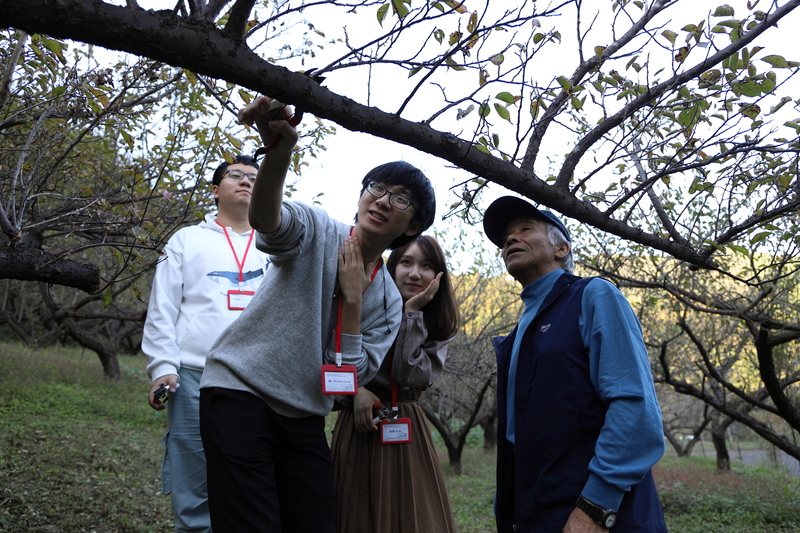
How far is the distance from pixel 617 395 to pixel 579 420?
142 millimetres

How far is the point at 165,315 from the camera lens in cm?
308

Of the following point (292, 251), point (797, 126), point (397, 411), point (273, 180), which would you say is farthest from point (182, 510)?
point (797, 126)

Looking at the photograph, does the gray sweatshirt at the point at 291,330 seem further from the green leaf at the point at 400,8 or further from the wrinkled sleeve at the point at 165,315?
the wrinkled sleeve at the point at 165,315

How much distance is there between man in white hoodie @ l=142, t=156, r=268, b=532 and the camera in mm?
2861

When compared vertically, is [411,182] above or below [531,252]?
above

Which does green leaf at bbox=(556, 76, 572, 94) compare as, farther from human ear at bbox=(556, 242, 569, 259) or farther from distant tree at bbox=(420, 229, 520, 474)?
distant tree at bbox=(420, 229, 520, 474)

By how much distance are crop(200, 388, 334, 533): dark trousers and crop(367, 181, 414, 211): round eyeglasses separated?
82 centimetres

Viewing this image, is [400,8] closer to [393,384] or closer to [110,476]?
[393,384]

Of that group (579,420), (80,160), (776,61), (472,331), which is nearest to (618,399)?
(579,420)

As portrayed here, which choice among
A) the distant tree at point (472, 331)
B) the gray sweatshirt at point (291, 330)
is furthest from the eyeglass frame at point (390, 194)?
the distant tree at point (472, 331)

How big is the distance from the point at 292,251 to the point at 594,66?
154cm

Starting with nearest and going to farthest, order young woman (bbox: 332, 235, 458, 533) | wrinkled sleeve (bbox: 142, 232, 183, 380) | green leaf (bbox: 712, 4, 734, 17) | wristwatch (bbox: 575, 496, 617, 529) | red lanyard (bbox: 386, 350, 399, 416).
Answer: wristwatch (bbox: 575, 496, 617, 529) < green leaf (bbox: 712, 4, 734, 17) < young woman (bbox: 332, 235, 458, 533) < red lanyard (bbox: 386, 350, 399, 416) < wrinkled sleeve (bbox: 142, 232, 183, 380)

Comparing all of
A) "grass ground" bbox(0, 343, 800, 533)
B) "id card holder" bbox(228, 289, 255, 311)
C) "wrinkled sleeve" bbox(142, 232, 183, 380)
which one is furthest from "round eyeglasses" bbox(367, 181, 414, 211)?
"grass ground" bbox(0, 343, 800, 533)

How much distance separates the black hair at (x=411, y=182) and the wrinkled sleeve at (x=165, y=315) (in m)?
1.22
